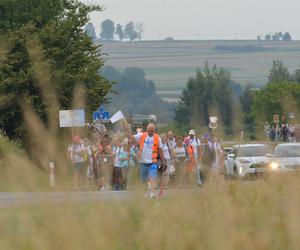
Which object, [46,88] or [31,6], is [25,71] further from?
[46,88]

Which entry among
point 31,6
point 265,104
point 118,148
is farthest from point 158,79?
point 265,104

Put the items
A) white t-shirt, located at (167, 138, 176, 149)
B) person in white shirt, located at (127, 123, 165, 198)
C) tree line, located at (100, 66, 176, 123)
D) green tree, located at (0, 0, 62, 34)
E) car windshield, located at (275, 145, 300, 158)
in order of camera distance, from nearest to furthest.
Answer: tree line, located at (100, 66, 176, 123) < person in white shirt, located at (127, 123, 165, 198) < white t-shirt, located at (167, 138, 176, 149) < car windshield, located at (275, 145, 300, 158) < green tree, located at (0, 0, 62, 34)

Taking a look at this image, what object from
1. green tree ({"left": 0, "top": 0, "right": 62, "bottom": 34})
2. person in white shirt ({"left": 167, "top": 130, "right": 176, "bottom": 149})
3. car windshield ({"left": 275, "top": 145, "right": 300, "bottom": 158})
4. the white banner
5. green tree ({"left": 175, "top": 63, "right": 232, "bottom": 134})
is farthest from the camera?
green tree ({"left": 0, "top": 0, "right": 62, "bottom": 34})

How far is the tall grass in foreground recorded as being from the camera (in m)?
6.74

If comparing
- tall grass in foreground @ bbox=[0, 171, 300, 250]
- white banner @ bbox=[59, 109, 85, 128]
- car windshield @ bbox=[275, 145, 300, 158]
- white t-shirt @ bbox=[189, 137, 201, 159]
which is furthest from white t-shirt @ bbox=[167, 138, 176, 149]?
tall grass in foreground @ bbox=[0, 171, 300, 250]

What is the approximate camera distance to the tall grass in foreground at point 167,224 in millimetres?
6742

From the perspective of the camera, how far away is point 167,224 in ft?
24.9

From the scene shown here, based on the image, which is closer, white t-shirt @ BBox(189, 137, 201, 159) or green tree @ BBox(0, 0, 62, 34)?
white t-shirt @ BBox(189, 137, 201, 159)

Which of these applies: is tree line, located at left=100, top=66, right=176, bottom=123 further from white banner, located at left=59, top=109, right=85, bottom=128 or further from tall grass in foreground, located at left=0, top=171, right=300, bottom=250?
tall grass in foreground, located at left=0, top=171, right=300, bottom=250

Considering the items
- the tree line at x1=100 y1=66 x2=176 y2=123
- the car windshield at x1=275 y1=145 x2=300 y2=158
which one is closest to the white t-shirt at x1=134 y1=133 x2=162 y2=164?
the tree line at x1=100 y1=66 x2=176 y2=123

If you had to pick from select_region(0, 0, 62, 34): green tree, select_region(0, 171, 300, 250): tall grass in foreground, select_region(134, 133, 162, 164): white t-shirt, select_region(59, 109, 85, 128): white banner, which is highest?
select_region(0, 0, 62, 34): green tree

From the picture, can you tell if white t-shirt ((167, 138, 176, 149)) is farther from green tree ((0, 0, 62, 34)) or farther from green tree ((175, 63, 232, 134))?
green tree ((0, 0, 62, 34))

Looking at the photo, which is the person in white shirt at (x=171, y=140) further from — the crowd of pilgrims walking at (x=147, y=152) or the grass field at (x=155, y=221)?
the grass field at (x=155, y=221)

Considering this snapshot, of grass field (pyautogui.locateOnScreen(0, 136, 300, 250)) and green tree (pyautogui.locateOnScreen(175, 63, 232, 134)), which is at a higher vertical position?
green tree (pyautogui.locateOnScreen(175, 63, 232, 134))
